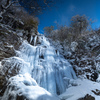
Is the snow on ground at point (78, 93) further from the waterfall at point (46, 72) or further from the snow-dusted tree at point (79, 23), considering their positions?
the snow-dusted tree at point (79, 23)

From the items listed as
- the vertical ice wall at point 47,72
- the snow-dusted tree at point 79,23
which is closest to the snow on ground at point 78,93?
the vertical ice wall at point 47,72

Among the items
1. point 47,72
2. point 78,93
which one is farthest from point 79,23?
point 78,93

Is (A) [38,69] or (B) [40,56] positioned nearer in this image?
(A) [38,69]

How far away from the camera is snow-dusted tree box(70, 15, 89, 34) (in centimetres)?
958

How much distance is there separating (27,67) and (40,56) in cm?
158

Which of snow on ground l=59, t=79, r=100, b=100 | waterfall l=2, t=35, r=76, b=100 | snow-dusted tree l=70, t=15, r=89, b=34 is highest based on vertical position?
snow-dusted tree l=70, t=15, r=89, b=34

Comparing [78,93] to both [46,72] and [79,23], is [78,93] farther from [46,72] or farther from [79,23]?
[79,23]

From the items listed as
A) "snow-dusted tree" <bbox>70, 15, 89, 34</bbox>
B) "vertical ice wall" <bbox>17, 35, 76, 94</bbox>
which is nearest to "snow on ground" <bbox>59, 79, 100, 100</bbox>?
"vertical ice wall" <bbox>17, 35, 76, 94</bbox>

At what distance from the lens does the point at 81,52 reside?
5.96 metres

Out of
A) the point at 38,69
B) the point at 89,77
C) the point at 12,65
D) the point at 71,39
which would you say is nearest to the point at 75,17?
the point at 71,39

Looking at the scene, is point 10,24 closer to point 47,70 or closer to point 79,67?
point 47,70

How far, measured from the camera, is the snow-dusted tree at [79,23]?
958cm

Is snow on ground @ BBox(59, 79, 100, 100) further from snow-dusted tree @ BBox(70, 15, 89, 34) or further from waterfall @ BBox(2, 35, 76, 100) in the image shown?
snow-dusted tree @ BBox(70, 15, 89, 34)

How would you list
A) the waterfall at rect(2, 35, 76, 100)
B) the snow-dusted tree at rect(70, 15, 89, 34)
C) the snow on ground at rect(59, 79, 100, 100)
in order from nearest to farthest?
the snow on ground at rect(59, 79, 100, 100) → the waterfall at rect(2, 35, 76, 100) → the snow-dusted tree at rect(70, 15, 89, 34)
